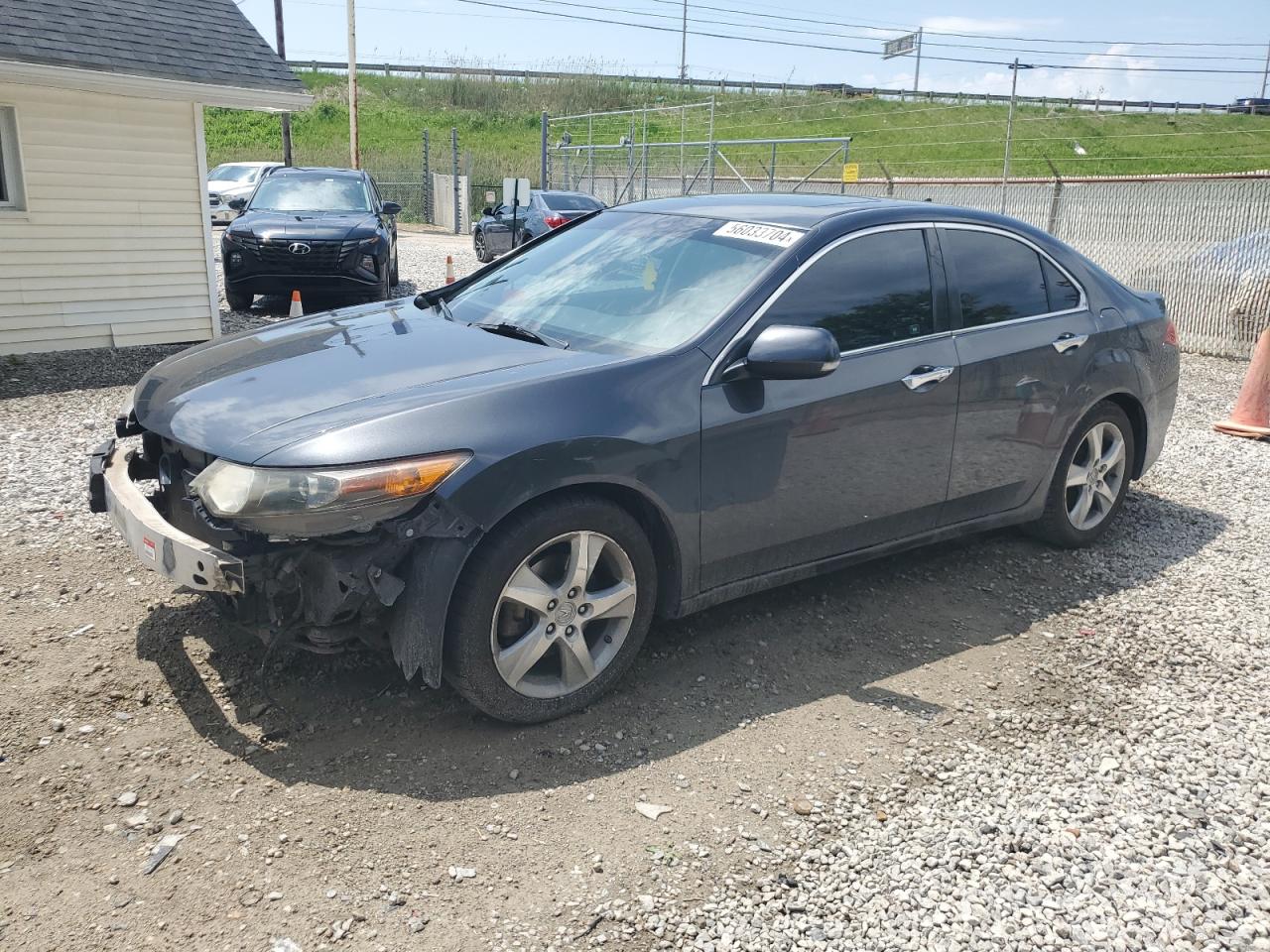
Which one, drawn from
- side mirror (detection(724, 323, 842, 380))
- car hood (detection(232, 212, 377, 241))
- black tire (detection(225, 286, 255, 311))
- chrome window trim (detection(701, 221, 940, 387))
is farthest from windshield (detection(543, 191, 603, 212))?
side mirror (detection(724, 323, 842, 380))

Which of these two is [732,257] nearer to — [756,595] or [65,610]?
[756,595]

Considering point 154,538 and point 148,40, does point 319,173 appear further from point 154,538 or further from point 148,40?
point 154,538

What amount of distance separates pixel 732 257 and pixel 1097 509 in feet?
8.39

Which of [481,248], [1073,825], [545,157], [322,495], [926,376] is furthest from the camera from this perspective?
[545,157]

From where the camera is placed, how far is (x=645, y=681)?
153 inches

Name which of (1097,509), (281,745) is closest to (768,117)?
(1097,509)

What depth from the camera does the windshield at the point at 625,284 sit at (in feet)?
12.8

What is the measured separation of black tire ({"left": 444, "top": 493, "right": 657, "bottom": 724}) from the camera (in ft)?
10.6

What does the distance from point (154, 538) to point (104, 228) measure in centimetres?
836

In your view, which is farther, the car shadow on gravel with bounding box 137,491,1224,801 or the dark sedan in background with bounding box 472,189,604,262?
the dark sedan in background with bounding box 472,189,604,262

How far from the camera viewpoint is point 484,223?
821 inches

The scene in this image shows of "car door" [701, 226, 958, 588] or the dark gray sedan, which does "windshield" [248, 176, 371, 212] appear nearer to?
the dark gray sedan

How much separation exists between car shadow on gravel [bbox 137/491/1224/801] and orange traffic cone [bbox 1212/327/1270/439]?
3.58m

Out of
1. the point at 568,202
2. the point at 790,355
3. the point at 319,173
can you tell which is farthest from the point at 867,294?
the point at 568,202
